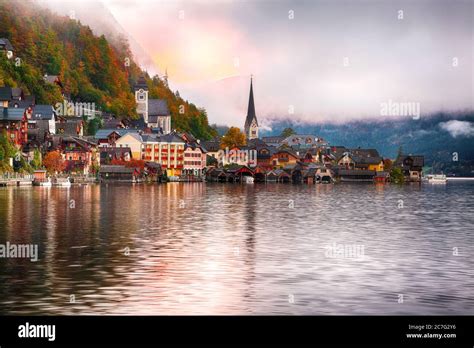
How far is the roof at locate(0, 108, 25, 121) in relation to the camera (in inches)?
5428

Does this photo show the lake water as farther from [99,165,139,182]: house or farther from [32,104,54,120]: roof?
[99,165,139,182]: house

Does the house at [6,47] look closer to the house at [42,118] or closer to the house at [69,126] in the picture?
the house at [69,126]

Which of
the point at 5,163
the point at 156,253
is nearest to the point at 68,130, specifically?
the point at 5,163

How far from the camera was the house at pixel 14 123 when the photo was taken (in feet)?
452

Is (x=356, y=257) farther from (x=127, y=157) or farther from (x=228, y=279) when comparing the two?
(x=127, y=157)

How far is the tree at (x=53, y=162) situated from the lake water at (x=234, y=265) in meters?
86.9

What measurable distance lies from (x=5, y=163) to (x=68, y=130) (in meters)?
50.0

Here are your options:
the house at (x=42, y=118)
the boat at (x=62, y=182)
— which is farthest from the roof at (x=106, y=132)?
the boat at (x=62, y=182)

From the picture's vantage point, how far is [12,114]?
140m

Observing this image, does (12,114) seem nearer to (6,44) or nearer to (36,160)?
(36,160)

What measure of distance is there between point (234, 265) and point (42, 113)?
133070 millimetres
